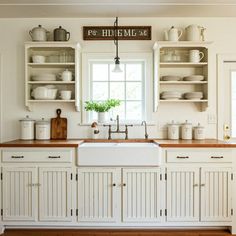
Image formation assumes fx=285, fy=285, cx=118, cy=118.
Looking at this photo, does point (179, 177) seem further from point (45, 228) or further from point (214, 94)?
point (45, 228)

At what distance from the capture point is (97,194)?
3.10m

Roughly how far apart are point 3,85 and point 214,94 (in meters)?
2.76

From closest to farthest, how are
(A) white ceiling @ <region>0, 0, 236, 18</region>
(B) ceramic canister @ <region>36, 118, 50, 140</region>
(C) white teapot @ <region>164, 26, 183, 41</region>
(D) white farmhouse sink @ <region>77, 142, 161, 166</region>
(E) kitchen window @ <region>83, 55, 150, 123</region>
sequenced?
1. (D) white farmhouse sink @ <region>77, 142, 161, 166</region>
2. (A) white ceiling @ <region>0, 0, 236, 18</region>
3. (C) white teapot @ <region>164, 26, 183, 41</region>
4. (B) ceramic canister @ <region>36, 118, 50, 140</region>
5. (E) kitchen window @ <region>83, 55, 150, 123</region>

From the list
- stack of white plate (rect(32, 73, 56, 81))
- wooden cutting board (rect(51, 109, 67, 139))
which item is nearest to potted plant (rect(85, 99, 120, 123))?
wooden cutting board (rect(51, 109, 67, 139))

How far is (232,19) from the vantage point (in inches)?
146

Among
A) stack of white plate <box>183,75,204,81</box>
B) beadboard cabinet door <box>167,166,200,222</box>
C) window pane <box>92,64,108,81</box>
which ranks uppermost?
window pane <box>92,64,108,81</box>

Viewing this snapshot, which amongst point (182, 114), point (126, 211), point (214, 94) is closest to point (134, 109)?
point (182, 114)

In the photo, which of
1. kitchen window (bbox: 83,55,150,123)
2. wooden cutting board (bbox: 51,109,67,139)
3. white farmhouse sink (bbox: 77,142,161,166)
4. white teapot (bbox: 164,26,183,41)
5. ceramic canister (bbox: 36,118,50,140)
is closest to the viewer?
white farmhouse sink (bbox: 77,142,161,166)

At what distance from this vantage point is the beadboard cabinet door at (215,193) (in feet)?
10.1

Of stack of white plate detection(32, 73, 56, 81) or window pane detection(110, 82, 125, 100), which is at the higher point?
stack of white plate detection(32, 73, 56, 81)

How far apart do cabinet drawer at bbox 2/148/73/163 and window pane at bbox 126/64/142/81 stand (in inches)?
53.1

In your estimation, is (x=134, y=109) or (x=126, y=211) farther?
(x=134, y=109)

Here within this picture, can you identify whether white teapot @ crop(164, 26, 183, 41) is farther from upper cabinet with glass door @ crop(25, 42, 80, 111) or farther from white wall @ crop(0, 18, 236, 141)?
upper cabinet with glass door @ crop(25, 42, 80, 111)

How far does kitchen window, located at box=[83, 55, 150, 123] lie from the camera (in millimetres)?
3814
